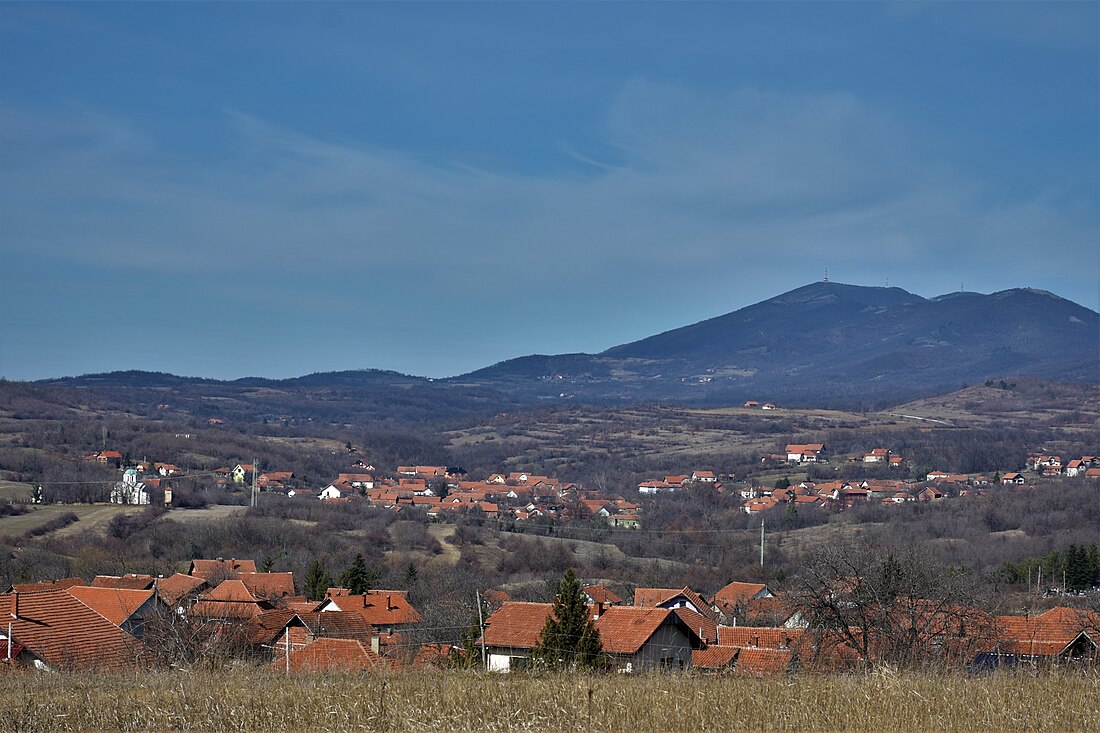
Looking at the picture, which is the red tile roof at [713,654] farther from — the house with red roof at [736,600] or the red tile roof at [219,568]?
the red tile roof at [219,568]

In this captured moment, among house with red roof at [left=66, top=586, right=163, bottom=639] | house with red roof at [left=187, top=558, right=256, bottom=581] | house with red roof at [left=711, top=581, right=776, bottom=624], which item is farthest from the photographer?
house with red roof at [left=187, top=558, right=256, bottom=581]

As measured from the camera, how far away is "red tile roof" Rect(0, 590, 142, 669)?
1500 centimetres

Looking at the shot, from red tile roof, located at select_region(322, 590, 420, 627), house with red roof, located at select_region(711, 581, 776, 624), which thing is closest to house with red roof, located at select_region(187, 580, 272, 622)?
red tile roof, located at select_region(322, 590, 420, 627)

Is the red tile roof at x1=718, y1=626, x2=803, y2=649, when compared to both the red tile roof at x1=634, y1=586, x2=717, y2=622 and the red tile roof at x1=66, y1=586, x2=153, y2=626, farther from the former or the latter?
the red tile roof at x1=66, y1=586, x2=153, y2=626

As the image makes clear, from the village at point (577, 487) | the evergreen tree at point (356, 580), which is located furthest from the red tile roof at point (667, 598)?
the village at point (577, 487)

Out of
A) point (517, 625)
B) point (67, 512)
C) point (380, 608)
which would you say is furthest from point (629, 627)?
point (67, 512)

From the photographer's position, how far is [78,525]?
55.5 m

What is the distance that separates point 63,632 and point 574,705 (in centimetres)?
1237

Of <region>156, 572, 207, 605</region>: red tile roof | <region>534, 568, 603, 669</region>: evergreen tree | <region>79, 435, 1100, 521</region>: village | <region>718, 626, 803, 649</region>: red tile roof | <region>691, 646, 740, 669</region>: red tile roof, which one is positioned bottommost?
<region>79, 435, 1100, 521</region>: village

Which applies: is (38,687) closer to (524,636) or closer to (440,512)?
(524,636)

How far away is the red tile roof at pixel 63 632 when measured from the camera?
1500 centimetres

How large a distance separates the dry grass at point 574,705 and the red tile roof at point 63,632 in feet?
20.8

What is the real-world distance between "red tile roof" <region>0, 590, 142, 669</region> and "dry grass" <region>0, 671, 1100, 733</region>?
20.8 ft

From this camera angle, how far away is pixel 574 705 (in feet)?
24.1
